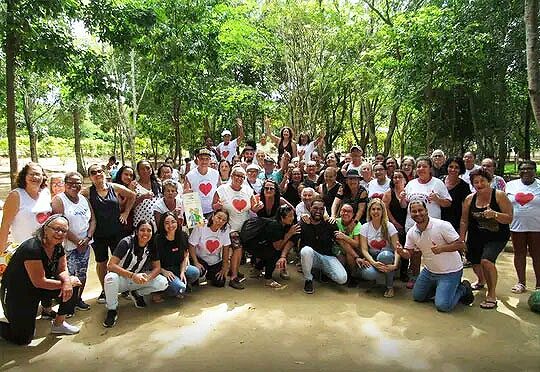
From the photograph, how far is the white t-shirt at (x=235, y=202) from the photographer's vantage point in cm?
570

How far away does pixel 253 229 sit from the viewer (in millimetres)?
5621

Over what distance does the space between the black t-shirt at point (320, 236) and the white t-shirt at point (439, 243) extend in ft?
3.97

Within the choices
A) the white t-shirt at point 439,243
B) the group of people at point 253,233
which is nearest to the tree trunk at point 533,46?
the group of people at point 253,233

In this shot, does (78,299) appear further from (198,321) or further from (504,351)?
(504,351)

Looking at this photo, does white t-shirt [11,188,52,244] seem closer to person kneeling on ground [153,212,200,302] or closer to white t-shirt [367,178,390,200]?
person kneeling on ground [153,212,200,302]

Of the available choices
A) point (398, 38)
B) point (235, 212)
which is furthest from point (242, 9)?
point (235, 212)

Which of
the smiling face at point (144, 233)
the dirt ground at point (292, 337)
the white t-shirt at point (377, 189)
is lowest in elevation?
the dirt ground at point (292, 337)

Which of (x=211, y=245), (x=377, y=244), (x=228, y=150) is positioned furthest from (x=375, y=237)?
(x=228, y=150)

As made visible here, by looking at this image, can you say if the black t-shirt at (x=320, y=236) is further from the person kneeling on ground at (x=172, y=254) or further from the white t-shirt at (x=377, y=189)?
the person kneeling on ground at (x=172, y=254)

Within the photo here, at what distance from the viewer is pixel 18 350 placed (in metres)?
3.77

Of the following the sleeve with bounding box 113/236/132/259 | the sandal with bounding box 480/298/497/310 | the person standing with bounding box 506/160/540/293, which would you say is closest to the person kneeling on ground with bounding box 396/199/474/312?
the sandal with bounding box 480/298/497/310

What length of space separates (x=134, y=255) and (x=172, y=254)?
57 centimetres

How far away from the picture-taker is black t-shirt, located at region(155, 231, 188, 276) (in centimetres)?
495

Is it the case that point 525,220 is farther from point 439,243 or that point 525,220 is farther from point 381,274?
point 381,274
